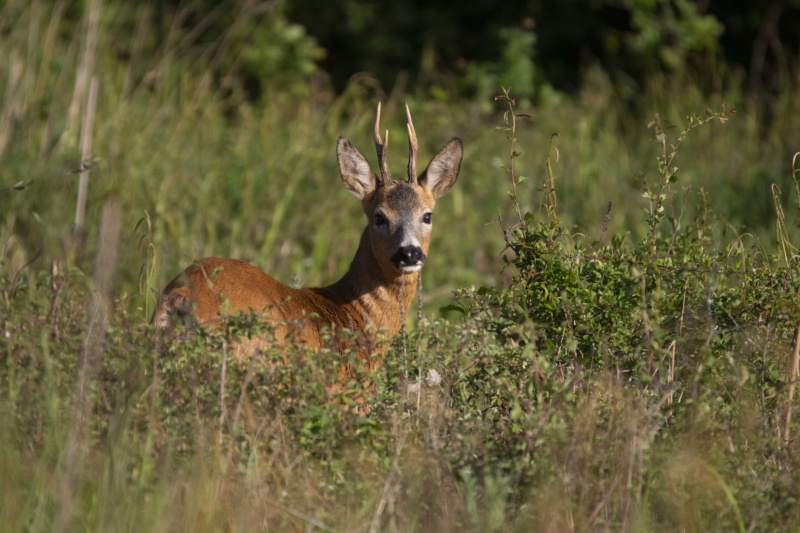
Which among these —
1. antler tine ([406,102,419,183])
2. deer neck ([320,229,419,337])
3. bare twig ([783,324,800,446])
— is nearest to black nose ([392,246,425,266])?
deer neck ([320,229,419,337])

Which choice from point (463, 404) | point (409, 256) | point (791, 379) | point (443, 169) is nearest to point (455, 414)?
point (463, 404)

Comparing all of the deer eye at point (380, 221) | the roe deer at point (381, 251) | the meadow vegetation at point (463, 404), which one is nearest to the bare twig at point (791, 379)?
the meadow vegetation at point (463, 404)

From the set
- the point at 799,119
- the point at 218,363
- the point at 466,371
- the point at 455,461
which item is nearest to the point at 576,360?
the point at 466,371

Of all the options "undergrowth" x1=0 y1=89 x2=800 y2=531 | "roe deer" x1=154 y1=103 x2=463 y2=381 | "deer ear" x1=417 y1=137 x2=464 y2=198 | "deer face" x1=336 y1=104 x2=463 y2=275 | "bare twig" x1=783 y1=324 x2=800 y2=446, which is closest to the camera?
"undergrowth" x1=0 y1=89 x2=800 y2=531

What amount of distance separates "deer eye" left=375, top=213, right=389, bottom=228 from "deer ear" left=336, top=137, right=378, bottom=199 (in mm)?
330

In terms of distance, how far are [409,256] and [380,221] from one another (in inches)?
14.8

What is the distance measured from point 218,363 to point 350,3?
856 cm

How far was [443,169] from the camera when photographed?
5902 mm

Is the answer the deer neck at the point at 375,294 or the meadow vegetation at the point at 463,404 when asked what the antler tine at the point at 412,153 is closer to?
the deer neck at the point at 375,294

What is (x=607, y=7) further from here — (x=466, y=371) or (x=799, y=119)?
(x=466, y=371)

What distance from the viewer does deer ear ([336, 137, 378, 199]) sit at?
5.84 metres

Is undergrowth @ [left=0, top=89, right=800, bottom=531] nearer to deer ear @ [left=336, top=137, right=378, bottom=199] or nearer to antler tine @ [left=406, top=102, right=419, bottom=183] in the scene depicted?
antler tine @ [left=406, top=102, right=419, bottom=183]

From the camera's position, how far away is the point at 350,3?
1175cm

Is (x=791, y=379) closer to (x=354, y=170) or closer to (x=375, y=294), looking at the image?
(x=375, y=294)
